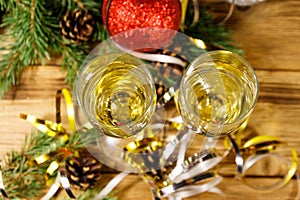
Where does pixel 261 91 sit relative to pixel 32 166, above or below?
above

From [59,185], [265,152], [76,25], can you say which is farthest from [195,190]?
[76,25]

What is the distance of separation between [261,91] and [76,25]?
0.39 metres

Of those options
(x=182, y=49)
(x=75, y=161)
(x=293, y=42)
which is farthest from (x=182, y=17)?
(x=75, y=161)

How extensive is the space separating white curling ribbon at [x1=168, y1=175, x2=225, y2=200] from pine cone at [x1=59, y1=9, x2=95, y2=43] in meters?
0.35

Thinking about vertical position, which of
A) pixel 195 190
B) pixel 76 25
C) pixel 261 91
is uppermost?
pixel 76 25

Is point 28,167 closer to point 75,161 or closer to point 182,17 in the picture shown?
point 75,161

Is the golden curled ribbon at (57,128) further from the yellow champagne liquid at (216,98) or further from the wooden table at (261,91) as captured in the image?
the yellow champagne liquid at (216,98)

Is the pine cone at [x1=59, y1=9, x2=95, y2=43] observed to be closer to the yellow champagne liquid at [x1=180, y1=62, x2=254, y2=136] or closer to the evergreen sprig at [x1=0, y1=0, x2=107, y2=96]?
the evergreen sprig at [x1=0, y1=0, x2=107, y2=96]

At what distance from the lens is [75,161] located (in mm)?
1090

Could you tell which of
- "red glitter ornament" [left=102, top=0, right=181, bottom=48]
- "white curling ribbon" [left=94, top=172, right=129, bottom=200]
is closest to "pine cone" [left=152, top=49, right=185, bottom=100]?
"red glitter ornament" [left=102, top=0, right=181, bottom=48]

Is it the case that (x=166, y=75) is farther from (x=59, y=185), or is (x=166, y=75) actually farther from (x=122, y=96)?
(x=59, y=185)

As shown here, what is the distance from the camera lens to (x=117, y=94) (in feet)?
3.31

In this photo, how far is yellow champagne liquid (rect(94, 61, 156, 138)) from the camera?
977mm

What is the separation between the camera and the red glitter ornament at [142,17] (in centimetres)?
98
